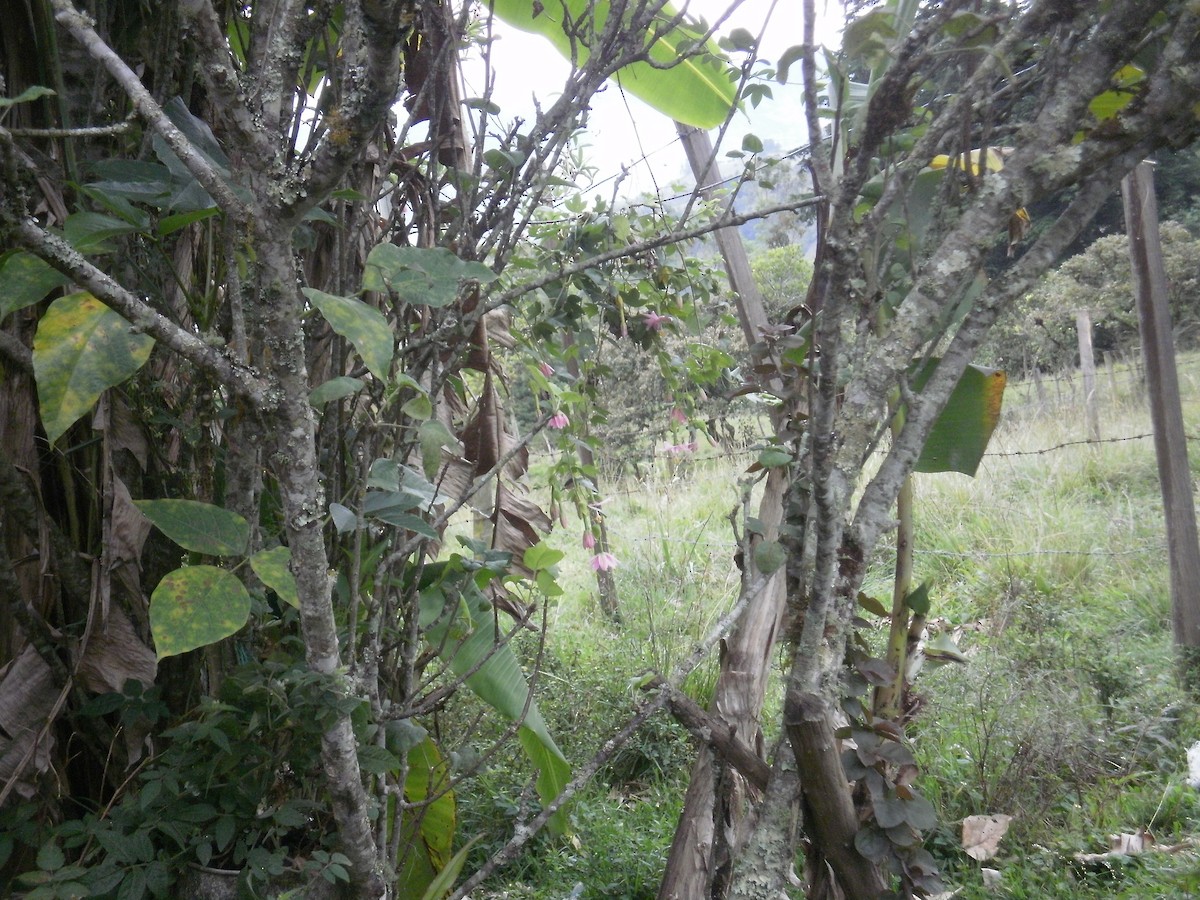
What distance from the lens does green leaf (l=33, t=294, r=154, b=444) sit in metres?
0.65

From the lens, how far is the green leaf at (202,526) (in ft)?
2.41

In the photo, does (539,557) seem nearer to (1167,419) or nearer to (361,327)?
(361,327)

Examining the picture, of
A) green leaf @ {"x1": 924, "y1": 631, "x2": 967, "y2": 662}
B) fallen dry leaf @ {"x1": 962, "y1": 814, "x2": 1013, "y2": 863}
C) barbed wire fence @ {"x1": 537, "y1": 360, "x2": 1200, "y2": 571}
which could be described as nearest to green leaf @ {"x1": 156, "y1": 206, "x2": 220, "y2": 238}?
green leaf @ {"x1": 924, "y1": 631, "x2": 967, "y2": 662}

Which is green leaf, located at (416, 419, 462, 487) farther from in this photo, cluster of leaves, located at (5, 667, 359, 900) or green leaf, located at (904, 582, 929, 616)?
green leaf, located at (904, 582, 929, 616)

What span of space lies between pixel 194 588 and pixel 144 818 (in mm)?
491

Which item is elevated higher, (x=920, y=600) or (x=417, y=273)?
(x=417, y=273)

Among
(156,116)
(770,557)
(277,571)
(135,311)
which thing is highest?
(156,116)

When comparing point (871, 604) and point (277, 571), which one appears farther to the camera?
point (871, 604)

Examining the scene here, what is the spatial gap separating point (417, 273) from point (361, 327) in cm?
15

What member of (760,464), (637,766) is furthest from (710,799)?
(637,766)

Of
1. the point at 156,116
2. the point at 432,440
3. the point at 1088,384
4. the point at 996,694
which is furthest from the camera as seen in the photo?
the point at 1088,384

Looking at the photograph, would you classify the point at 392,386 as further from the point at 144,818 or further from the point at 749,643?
the point at 749,643

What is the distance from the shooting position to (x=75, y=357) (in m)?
0.66

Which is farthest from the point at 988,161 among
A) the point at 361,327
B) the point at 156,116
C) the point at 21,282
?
the point at 21,282
